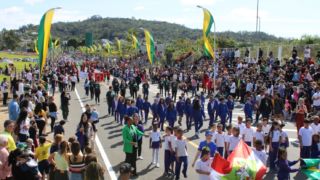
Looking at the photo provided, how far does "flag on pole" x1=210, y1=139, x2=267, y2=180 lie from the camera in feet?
18.0

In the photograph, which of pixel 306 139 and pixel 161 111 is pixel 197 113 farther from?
pixel 306 139

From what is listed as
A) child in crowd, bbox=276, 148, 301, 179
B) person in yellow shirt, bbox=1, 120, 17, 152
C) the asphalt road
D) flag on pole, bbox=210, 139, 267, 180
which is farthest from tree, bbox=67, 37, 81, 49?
child in crowd, bbox=276, 148, 301, 179

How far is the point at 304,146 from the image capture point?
7.90m

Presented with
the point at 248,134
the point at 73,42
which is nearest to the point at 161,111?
the point at 248,134

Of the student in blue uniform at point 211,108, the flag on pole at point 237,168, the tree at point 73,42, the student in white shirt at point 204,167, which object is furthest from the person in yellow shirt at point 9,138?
the tree at point 73,42

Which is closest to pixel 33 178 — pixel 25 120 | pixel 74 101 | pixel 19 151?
pixel 19 151

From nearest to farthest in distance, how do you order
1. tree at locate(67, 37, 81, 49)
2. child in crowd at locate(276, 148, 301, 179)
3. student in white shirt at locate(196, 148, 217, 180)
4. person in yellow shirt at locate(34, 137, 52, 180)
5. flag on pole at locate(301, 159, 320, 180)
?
student in white shirt at locate(196, 148, 217, 180)
child in crowd at locate(276, 148, 301, 179)
flag on pole at locate(301, 159, 320, 180)
person in yellow shirt at locate(34, 137, 52, 180)
tree at locate(67, 37, 81, 49)

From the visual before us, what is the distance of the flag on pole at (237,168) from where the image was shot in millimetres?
5488

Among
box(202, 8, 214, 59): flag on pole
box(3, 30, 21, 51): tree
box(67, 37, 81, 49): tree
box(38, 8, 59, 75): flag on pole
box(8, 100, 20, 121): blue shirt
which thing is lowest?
box(8, 100, 20, 121): blue shirt

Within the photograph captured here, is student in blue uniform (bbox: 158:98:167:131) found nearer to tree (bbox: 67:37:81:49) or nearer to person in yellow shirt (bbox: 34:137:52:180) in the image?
person in yellow shirt (bbox: 34:137:52:180)

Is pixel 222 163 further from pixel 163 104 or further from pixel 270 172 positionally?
pixel 163 104

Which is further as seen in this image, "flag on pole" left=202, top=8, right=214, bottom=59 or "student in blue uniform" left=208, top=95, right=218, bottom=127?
"flag on pole" left=202, top=8, right=214, bottom=59

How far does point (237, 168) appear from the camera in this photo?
5520mm

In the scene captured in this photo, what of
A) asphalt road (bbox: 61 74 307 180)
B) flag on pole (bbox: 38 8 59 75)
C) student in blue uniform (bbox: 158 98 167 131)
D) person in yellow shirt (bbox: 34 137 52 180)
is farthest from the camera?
flag on pole (bbox: 38 8 59 75)
